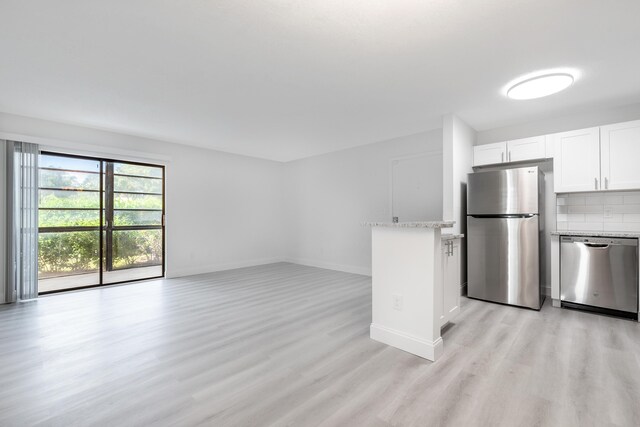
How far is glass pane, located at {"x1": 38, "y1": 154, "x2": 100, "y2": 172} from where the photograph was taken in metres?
4.24

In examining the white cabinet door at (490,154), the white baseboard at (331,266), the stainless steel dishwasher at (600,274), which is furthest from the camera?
the white baseboard at (331,266)

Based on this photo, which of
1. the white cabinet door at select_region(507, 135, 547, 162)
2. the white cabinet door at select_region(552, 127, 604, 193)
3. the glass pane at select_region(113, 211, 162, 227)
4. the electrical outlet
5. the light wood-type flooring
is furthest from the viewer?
the glass pane at select_region(113, 211, 162, 227)

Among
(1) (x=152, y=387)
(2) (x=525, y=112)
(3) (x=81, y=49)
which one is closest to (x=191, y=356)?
(1) (x=152, y=387)

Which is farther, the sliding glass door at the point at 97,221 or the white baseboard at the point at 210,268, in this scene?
the white baseboard at the point at 210,268

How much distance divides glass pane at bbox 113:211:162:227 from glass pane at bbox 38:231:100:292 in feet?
1.23

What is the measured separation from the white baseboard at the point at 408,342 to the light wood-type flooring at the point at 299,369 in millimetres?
72

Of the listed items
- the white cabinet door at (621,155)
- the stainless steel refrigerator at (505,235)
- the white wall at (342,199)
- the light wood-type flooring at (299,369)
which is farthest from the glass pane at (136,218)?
the white cabinet door at (621,155)

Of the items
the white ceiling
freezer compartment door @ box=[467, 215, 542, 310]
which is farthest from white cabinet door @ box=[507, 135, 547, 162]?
freezer compartment door @ box=[467, 215, 542, 310]

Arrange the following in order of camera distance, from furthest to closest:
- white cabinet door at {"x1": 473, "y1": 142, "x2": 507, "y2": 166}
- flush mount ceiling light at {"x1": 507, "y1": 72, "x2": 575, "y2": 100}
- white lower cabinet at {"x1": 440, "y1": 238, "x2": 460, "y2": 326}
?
white cabinet door at {"x1": 473, "y1": 142, "x2": 507, "y2": 166} → flush mount ceiling light at {"x1": 507, "y1": 72, "x2": 575, "y2": 100} → white lower cabinet at {"x1": 440, "y1": 238, "x2": 460, "y2": 326}

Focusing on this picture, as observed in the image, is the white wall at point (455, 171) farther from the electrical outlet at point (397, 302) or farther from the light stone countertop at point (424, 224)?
Result: the electrical outlet at point (397, 302)

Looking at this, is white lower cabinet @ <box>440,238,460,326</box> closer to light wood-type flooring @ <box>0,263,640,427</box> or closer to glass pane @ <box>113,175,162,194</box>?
light wood-type flooring @ <box>0,263,640,427</box>

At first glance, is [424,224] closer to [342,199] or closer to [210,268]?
[342,199]

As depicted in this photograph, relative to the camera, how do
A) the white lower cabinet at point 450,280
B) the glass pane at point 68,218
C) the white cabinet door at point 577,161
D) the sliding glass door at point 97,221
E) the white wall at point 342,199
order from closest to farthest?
the white lower cabinet at point 450,280 < the white cabinet door at point 577,161 < the glass pane at point 68,218 < the sliding glass door at point 97,221 < the white wall at point 342,199

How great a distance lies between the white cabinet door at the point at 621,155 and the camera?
3193 millimetres
